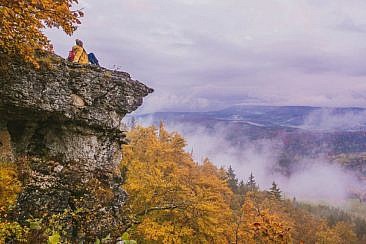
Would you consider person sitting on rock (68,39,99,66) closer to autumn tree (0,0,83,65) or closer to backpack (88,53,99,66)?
backpack (88,53,99,66)

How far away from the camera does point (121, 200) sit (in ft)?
54.1

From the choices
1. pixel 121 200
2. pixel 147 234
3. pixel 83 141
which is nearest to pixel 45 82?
pixel 83 141

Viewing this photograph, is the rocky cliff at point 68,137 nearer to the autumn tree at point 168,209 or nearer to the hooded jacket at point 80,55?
Answer: the hooded jacket at point 80,55

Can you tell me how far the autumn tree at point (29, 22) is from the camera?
412 inches

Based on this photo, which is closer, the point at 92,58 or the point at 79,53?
the point at 79,53

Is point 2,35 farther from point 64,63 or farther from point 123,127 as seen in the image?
point 123,127

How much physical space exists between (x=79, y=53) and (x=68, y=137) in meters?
3.77

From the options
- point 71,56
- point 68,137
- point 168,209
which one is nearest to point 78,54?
point 71,56

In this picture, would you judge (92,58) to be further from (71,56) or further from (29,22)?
(29,22)

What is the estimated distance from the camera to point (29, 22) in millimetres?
11078

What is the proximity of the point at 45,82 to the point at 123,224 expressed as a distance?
6717 mm

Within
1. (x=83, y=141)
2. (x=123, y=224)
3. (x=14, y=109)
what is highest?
(x=14, y=109)

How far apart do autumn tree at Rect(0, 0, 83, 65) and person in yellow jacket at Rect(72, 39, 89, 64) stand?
3.80 metres

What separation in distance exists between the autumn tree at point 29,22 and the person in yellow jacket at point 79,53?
12.5 ft
